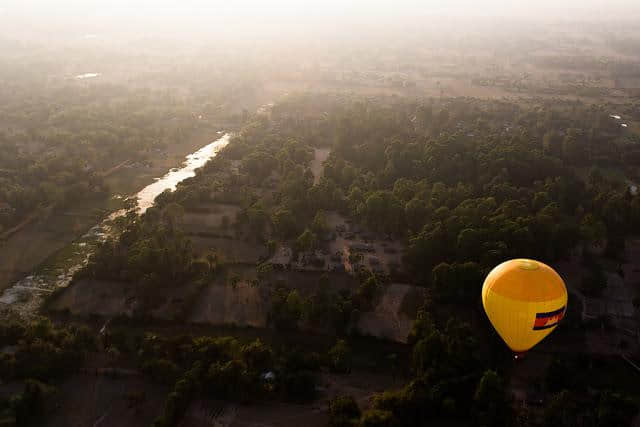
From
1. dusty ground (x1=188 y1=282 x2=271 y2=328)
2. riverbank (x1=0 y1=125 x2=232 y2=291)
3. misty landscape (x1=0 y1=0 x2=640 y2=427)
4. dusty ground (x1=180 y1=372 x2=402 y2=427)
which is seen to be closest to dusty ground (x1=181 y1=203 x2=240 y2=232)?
misty landscape (x1=0 y1=0 x2=640 y2=427)

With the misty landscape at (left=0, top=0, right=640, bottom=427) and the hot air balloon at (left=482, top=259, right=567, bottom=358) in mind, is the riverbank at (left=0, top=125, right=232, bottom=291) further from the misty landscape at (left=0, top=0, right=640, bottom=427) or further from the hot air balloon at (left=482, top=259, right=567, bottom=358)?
the hot air balloon at (left=482, top=259, right=567, bottom=358)

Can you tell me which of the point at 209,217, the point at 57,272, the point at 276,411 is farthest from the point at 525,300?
the point at 57,272

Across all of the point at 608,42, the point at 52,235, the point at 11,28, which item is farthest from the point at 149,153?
the point at 608,42

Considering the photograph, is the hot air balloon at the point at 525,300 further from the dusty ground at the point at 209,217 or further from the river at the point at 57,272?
the river at the point at 57,272

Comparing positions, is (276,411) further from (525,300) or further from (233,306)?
(525,300)

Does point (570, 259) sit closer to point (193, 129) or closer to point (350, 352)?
point (350, 352)
